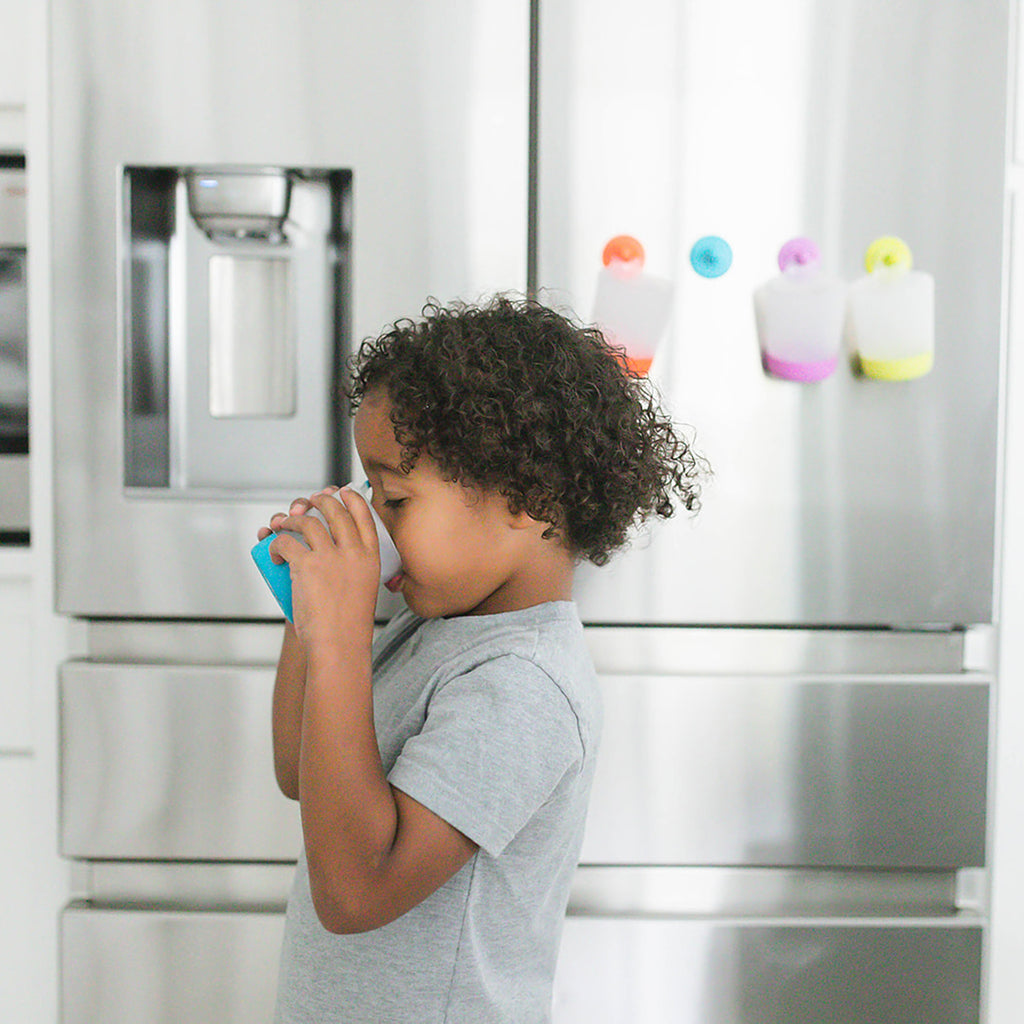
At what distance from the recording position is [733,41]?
1.03 meters

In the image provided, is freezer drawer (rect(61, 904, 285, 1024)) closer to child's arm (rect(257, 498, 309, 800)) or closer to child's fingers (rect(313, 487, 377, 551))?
child's arm (rect(257, 498, 309, 800))

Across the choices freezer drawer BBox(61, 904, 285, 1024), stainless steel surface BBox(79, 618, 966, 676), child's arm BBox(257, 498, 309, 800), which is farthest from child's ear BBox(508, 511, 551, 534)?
freezer drawer BBox(61, 904, 285, 1024)

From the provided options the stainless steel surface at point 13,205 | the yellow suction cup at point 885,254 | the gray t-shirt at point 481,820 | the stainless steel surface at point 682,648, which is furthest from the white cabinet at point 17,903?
the yellow suction cup at point 885,254

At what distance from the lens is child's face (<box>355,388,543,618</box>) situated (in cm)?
74

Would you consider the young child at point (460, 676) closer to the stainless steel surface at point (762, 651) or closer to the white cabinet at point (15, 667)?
the stainless steel surface at point (762, 651)

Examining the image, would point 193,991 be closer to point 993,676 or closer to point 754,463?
point 754,463

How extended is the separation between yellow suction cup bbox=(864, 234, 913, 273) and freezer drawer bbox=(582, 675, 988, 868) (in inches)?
15.8

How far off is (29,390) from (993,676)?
3.35ft

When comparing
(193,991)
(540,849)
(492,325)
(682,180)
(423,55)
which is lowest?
(193,991)

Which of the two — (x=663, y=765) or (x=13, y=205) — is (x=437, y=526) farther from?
(x=13, y=205)

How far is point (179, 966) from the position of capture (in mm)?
1068

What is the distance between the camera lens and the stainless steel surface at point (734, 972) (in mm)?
1066

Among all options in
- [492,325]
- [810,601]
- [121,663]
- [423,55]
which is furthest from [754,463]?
[121,663]

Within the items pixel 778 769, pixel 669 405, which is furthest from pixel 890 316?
pixel 778 769
